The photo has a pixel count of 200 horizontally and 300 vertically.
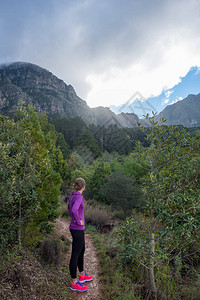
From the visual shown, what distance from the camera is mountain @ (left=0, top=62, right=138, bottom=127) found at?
92.3 metres

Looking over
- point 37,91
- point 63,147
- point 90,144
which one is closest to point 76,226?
point 63,147

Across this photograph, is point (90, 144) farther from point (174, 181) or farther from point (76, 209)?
point (174, 181)

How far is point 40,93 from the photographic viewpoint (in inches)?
4434

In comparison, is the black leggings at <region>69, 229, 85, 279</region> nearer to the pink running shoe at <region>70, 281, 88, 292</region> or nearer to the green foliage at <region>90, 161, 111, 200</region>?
the pink running shoe at <region>70, 281, 88, 292</region>

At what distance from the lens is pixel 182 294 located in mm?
3586

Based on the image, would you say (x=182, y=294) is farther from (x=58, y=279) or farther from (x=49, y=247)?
(x=49, y=247)

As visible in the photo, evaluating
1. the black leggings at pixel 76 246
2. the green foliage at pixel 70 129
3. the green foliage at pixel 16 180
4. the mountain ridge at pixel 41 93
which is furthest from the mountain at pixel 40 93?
the black leggings at pixel 76 246

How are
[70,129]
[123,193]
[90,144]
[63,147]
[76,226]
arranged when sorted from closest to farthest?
[76,226] < [123,193] < [63,147] < [90,144] < [70,129]

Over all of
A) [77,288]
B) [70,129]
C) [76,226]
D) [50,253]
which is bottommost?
[77,288]

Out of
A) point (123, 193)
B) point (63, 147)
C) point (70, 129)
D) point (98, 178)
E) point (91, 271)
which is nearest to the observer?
point (91, 271)

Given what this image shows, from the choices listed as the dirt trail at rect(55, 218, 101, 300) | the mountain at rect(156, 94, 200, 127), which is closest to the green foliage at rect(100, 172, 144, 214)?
the dirt trail at rect(55, 218, 101, 300)

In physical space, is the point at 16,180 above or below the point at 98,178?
above

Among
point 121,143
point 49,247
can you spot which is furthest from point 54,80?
point 49,247

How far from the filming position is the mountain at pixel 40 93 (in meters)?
92.3
